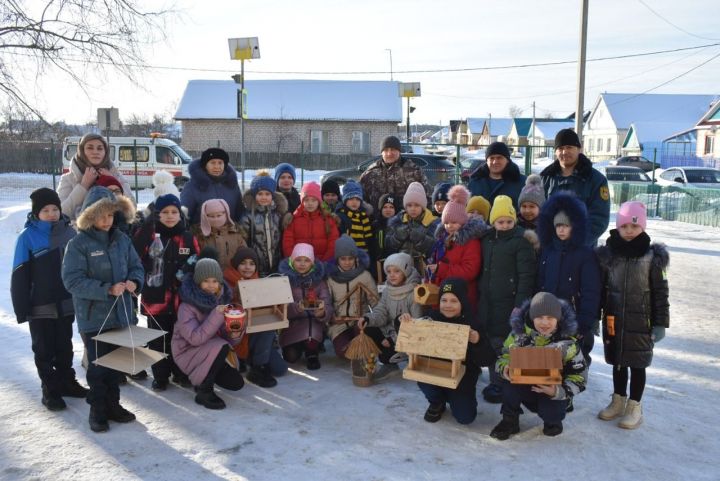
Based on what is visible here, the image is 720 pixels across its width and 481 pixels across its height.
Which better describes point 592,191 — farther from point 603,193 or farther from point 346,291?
point 346,291

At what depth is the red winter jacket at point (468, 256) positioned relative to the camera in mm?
4566

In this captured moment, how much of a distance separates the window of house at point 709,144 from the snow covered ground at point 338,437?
3924 centimetres

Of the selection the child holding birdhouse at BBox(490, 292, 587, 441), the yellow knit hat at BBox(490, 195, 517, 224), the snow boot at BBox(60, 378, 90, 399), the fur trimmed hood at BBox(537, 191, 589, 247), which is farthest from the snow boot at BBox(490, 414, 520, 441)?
the snow boot at BBox(60, 378, 90, 399)

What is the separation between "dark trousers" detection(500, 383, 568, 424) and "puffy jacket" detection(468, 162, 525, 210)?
6.45 ft

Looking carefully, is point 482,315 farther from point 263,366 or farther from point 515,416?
point 263,366

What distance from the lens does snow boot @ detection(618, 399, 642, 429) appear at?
13.3 ft

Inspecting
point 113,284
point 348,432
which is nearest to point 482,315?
point 348,432

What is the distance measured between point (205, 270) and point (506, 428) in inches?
97.3

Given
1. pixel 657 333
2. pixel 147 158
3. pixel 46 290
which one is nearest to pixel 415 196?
pixel 657 333

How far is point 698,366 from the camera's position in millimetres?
5383

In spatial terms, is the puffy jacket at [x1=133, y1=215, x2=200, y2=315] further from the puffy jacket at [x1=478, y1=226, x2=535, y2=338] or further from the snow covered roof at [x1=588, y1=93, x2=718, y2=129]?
the snow covered roof at [x1=588, y1=93, x2=718, y2=129]

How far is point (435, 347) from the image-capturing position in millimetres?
3969

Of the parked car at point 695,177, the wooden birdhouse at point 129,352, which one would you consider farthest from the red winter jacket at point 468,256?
the parked car at point 695,177

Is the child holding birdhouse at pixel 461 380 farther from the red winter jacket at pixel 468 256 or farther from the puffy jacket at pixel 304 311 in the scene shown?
the puffy jacket at pixel 304 311
